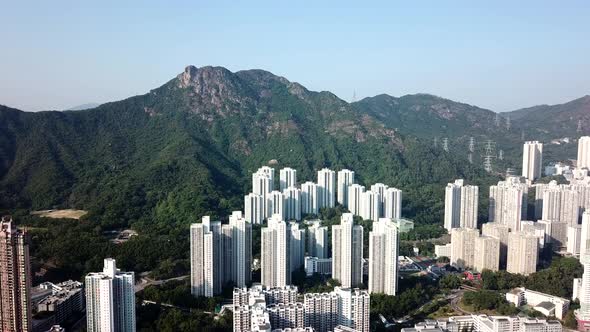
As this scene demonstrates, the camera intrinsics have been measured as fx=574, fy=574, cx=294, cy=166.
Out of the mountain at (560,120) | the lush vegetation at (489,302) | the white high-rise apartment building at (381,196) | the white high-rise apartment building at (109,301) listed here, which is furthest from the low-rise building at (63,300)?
the mountain at (560,120)

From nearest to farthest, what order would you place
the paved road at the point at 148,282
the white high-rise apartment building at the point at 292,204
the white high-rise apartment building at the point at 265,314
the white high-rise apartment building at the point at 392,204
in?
the white high-rise apartment building at the point at 265,314 < the paved road at the point at 148,282 < the white high-rise apartment building at the point at 292,204 < the white high-rise apartment building at the point at 392,204

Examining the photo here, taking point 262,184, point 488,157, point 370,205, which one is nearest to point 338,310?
point 370,205

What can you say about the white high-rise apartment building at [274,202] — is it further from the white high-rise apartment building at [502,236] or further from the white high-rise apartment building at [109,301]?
the white high-rise apartment building at [109,301]

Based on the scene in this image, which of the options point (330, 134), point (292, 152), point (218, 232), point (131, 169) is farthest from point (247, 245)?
point (330, 134)

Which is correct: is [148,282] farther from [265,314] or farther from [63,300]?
[265,314]

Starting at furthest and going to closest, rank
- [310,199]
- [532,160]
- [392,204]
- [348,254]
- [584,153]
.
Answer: [584,153] → [532,160] → [310,199] → [392,204] → [348,254]

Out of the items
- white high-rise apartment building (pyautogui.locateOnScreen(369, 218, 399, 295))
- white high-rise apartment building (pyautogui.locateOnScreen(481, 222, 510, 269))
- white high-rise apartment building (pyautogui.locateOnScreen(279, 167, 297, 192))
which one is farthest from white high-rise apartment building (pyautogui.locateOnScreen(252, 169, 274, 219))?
white high-rise apartment building (pyautogui.locateOnScreen(369, 218, 399, 295))
